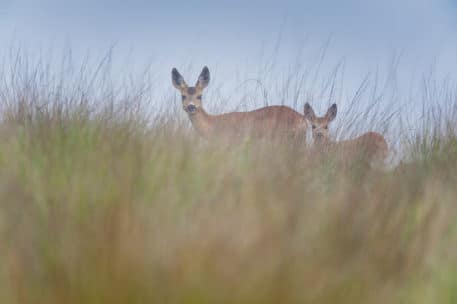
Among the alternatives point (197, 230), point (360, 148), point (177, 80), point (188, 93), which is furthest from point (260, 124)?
point (197, 230)

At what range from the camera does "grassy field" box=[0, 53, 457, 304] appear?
5.30ft

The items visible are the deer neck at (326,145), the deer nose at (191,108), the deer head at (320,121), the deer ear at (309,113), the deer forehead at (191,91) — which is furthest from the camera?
the deer forehead at (191,91)

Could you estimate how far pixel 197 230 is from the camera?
1718mm

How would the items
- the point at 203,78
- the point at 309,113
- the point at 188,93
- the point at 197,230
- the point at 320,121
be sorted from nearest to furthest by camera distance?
1. the point at 197,230
2. the point at 320,121
3. the point at 309,113
4. the point at 188,93
5. the point at 203,78

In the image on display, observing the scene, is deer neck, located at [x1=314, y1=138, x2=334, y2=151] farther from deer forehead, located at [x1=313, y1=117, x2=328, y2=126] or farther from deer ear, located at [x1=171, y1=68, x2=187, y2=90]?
deer ear, located at [x1=171, y1=68, x2=187, y2=90]

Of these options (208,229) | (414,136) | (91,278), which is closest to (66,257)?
(91,278)

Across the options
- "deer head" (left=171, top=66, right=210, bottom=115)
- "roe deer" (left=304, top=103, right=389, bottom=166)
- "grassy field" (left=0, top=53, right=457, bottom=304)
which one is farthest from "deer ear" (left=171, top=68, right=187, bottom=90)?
"grassy field" (left=0, top=53, right=457, bottom=304)

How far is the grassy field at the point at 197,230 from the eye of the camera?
1.62 metres

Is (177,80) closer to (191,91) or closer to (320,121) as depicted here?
(191,91)

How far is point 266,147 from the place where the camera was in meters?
3.50

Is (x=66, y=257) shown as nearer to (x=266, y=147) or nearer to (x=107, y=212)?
(x=107, y=212)

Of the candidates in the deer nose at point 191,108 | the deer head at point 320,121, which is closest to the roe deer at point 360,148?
the deer head at point 320,121

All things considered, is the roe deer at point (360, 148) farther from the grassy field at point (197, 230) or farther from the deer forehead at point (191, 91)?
the deer forehead at point (191, 91)

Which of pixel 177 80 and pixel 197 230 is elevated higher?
pixel 177 80
